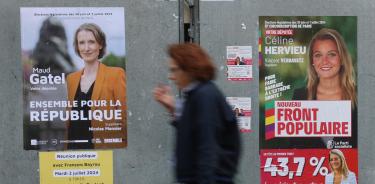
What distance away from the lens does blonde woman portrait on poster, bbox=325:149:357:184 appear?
21.7 feet

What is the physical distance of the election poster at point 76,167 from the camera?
20.9 ft

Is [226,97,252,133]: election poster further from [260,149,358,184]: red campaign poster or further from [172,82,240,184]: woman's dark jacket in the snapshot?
[172,82,240,184]: woman's dark jacket

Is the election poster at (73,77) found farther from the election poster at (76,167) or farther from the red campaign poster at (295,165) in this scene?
the red campaign poster at (295,165)

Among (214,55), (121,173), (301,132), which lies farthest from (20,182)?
(301,132)

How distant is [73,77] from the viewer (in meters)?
6.34

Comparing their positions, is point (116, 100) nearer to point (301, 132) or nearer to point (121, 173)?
point (121, 173)

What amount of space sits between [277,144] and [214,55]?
1.06 m

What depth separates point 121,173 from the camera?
6453 millimetres

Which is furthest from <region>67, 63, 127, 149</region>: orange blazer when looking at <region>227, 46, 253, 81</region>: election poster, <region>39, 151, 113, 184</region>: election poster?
<region>227, 46, 253, 81</region>: election poster

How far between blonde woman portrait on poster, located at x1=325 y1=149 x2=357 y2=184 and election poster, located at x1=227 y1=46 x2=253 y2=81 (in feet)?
3.75

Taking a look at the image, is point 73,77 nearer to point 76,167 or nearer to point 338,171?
point 76,167

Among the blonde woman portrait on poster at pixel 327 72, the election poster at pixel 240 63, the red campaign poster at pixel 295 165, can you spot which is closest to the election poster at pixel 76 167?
the election poster at pixel 240 63

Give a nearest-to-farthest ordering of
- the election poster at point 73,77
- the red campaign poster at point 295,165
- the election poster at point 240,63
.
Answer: the election poster at point 73,77
the election poster at point 240,63
the red campaign poster at point 295,165

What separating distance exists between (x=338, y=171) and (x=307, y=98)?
2.60 ft
